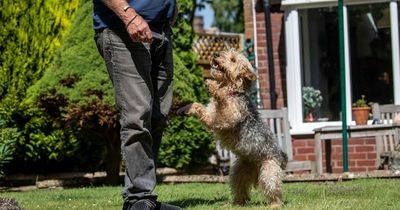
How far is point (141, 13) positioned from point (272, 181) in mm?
1775

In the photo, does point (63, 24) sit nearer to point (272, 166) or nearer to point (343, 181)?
point (343, 181)

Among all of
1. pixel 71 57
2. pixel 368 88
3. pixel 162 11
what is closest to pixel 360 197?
pixel 162 11

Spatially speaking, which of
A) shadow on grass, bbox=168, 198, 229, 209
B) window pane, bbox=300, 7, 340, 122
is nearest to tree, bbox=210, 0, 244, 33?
window pane, bbox=300, 7, 340, 122

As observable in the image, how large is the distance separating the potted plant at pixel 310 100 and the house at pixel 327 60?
7cm

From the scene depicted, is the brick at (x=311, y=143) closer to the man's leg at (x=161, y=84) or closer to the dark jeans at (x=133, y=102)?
the man's leg at (x=161, y=84)

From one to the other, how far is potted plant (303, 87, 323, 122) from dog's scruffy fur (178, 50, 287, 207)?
6.10 m

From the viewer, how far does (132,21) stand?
5219 millimetres

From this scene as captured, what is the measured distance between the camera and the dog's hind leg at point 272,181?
6395 mm

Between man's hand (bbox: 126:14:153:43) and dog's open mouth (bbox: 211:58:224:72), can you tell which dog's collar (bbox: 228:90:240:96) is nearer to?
dog's open mouth (bbox: 211:58:224:72)

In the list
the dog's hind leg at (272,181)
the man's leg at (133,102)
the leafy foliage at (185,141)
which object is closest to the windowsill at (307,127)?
the leafy foliage at (185,141)

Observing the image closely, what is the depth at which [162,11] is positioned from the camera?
5.66 metres

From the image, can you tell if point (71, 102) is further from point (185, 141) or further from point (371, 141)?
point (371, 141)

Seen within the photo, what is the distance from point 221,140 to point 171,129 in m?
5.49

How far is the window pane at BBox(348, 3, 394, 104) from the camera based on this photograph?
12562 millimetres
